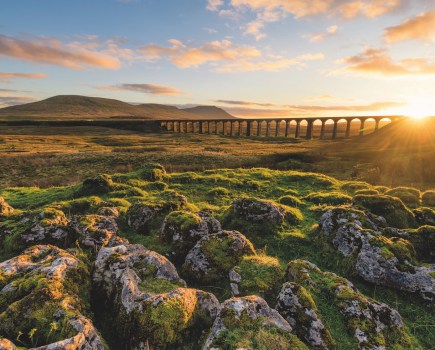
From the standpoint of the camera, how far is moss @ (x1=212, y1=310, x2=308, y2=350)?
18.8ft

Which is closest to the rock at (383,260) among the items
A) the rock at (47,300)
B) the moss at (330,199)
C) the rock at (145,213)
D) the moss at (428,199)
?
the moss at (330,199)

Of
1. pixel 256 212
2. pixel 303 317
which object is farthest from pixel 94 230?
pixel 303 317

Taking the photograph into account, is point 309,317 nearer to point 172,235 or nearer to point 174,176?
point 172,235

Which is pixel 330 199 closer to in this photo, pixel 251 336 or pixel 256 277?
pixel 256 277

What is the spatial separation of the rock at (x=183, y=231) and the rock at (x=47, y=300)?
382 cm

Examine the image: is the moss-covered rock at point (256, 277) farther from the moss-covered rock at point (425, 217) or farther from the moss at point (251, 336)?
the moss-covered rock at point (425, 217)

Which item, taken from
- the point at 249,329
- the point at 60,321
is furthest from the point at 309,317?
the point at 60,321

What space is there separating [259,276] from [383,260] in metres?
4.61

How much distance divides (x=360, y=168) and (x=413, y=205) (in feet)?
70.8

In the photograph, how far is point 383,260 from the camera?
10.1m

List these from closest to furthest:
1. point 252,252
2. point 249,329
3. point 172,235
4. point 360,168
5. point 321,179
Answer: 1. point 249,329
2. point 252,252
3. point 172,235
4. point 321,179
5. point 360,168

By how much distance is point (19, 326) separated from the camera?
6227mm

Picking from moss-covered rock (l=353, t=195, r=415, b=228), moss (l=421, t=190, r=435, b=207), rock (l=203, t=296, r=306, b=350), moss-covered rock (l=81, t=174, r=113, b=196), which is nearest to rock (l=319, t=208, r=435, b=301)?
moss-covered rock (l=353, t=195, r=415, b=228)

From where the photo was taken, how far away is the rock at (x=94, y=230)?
1091 centimetres
